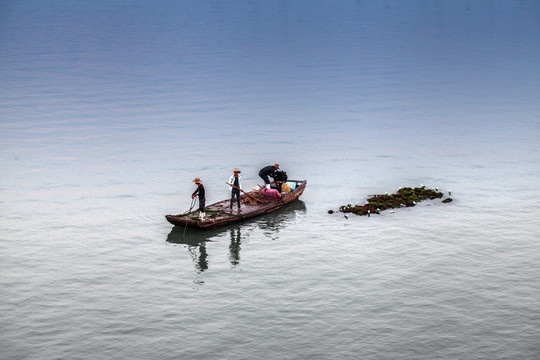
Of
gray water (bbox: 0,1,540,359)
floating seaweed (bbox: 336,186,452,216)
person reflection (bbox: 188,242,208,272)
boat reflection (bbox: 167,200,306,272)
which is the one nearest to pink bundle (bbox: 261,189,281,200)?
boat reflection (bbox: 167,200,306,272)

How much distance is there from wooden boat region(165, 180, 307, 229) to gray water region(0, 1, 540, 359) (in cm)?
55

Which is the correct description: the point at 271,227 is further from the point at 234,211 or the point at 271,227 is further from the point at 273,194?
the point at 273,194

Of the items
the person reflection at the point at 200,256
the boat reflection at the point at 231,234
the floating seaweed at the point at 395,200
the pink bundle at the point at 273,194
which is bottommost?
the person reflection at the point at 200,256

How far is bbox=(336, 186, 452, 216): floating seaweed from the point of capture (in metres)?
39.6

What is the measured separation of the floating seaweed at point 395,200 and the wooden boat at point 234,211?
11.7ft

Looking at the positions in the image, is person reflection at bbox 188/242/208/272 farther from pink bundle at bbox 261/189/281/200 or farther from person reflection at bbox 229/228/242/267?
pink bundle at bbox 261/189/281/200

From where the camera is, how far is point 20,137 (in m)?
69.3

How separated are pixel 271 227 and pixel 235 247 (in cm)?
406

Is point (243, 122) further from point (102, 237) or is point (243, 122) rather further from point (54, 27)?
point (54, 27)

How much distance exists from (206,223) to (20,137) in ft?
132

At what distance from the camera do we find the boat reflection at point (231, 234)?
33.0 metres

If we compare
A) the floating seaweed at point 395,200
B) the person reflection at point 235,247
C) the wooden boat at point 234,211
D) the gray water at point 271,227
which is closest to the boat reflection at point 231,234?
the person reflection at point 235,247

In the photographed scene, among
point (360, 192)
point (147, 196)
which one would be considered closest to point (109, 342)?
Answer: point (147, 196)

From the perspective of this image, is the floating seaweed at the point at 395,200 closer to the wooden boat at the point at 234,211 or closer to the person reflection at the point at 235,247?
the wooden boat at the point at 234,211
